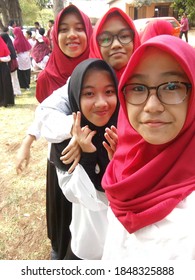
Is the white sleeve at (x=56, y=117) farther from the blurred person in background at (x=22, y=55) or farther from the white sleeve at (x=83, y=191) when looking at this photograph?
the blurred person in background at (x=22, y=55)

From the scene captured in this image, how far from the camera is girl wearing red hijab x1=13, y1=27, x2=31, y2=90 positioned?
7.25m

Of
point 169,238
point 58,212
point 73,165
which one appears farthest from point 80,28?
point 169,238

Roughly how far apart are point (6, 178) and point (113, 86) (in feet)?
8.27

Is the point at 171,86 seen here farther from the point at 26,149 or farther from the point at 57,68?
the point at 57,68

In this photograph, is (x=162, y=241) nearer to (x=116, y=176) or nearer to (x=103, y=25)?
(x=116, y=176)

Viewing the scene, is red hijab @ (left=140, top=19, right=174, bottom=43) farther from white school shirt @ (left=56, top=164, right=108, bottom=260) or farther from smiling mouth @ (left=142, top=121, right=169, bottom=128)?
smiling mouth @ (left=142, top=121, right=169, bottom=128)

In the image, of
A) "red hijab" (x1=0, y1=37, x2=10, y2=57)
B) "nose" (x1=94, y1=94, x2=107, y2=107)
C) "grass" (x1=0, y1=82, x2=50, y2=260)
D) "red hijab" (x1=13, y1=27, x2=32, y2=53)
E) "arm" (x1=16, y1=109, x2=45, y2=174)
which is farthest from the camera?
"red hijab" (x1=13, y1=27, x2=32, y2=53)

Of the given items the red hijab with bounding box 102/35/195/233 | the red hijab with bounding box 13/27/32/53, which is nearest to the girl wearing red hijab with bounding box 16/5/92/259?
the red hijab with bounding box 102/35/195/233

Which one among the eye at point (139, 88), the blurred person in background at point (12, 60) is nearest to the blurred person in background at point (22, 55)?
the blurred person in background at point (12, 60)

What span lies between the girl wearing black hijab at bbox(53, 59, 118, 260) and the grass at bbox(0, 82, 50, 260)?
1.13 metres

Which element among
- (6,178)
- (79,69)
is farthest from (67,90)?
(6,178)

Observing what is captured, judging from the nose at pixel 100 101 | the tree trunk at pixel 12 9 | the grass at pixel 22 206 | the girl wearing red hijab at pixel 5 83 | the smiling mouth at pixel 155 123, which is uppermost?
the tree trunk at pixel 12 9

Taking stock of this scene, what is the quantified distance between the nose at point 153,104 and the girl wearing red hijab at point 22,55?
7134 mm

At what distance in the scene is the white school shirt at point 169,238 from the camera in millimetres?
771
